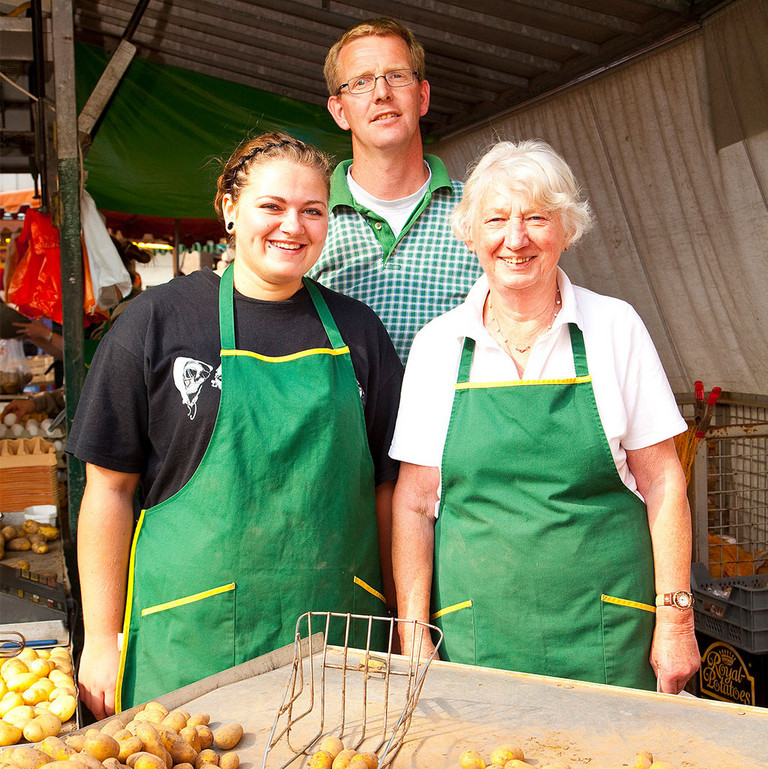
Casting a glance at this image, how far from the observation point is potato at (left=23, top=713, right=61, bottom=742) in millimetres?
1696

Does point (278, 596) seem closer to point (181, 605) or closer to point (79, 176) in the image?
point (181, 605)

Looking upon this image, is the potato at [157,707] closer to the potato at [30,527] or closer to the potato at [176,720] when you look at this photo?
the potato at [176,720]

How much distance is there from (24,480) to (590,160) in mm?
3730

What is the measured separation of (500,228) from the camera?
6.04 feet

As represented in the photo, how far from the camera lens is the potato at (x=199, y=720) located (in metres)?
1.41

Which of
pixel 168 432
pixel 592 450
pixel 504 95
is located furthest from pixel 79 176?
pixel 504 95

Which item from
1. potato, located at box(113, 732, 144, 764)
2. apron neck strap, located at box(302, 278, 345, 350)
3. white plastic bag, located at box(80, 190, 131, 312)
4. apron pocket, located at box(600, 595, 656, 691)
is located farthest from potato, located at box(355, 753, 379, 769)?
white plastic bag, located at box(80, 190, 131, 312)

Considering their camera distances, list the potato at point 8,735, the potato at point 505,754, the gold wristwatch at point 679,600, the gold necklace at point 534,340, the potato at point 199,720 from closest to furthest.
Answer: the potato at point 505,754, the potato at point 199,720, the potato at point 8,735, the gold wristwatch at point 679,600, the gold necklace at point 534,340

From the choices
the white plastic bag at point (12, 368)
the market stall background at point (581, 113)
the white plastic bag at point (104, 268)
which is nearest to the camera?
the market stall background at point (581, 113)

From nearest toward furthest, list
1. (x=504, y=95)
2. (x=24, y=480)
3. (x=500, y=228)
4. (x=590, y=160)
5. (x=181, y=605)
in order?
1. (x=181, y=605)
2. (x=500, y=228)
3. (x=24, y=480)
4. (x=590, y=160)
5. (x=504, y=95)

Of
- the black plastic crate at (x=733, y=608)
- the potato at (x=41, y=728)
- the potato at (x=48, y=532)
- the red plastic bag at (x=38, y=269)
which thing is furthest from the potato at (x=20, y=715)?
the red plastic bag at (x=38, y=269)

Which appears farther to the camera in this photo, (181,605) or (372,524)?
(372,524)

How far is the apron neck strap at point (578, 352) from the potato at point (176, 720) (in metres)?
1.05

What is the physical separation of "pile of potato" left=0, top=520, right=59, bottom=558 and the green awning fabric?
2914 mm
